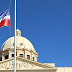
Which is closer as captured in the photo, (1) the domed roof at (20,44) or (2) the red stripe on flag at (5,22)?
(2) the red stripe on flag at (5,22)

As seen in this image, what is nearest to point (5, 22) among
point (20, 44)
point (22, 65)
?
point (22, 65)

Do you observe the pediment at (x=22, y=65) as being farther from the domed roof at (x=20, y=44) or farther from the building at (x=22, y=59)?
the domed roof at (x=20, y=44)

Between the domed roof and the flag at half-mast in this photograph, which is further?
the domed roof

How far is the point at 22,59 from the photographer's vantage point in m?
41.6

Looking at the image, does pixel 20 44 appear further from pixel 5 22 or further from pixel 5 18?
pixel 5 22

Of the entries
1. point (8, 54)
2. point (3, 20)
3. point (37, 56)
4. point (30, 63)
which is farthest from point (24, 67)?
point (3, 20)

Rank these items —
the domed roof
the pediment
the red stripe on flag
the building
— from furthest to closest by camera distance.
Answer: the domed roof, the pediment, the building, the red stripe on flag

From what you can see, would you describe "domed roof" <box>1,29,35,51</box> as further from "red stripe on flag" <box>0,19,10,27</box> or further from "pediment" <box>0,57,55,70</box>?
"red stripe on flag" <box>0,19,10,27</box>

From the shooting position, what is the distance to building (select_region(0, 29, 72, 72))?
40.7 metres

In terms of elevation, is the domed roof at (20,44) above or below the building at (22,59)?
above

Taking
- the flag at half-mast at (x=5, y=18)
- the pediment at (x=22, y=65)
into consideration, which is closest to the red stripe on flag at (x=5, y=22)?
the flag at half-mast at (x=5, y=18)

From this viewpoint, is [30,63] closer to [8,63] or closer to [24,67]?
[24,67]

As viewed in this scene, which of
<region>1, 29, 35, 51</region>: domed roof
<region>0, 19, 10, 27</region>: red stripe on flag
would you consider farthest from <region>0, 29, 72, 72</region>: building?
<region>0, 19, 10, 27</region>: red stripe on flag

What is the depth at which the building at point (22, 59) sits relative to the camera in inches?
1601
